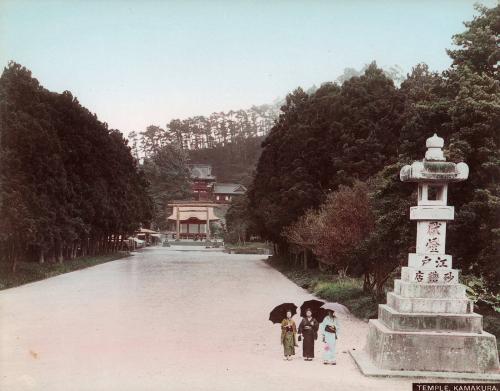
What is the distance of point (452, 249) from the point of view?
1206 cm

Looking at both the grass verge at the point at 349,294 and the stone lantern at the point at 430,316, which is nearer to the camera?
the stone lantern at the point at 430,316

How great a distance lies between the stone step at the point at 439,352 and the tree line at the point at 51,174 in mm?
13279

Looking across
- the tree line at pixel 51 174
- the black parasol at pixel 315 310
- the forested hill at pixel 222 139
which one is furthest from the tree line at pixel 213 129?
the black parasol at pixel 315 310

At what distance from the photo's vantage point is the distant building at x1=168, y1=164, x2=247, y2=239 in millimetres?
74938

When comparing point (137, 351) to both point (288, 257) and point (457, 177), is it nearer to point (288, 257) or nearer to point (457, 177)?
point (457, 177)

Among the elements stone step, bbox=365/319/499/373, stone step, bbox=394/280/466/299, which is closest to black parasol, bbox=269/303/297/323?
stone step, bbox=365/319/499/373

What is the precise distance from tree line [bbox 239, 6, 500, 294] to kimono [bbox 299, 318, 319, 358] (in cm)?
412

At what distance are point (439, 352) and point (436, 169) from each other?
104 inches

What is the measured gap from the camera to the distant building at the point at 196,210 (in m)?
74.9

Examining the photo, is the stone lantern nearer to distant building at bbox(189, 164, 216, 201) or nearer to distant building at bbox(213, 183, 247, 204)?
distant building at bbox(189, 164, 216, 201)

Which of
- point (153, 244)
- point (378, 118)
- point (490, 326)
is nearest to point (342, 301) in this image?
point (490, 326)

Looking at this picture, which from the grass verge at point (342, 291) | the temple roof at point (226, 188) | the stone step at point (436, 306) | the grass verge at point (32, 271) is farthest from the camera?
the temple roof at point (226, 188)

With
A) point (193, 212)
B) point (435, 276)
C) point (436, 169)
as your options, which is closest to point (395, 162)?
point (436, 169)

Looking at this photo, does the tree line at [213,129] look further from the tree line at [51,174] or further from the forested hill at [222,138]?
the tree line at [51,174]
